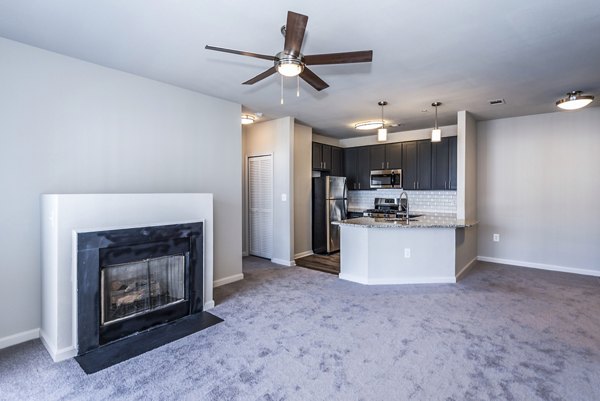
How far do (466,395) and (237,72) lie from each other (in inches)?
132

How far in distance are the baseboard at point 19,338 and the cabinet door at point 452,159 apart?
6104mm

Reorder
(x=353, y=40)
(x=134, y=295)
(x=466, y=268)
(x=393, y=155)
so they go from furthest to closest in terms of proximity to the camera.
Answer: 1. (x=393, y=155)
2. (x=466, y=268)
3. (x=134, y=295)
4. (x=353, y=40)

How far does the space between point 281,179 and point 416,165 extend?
2771 millimetres

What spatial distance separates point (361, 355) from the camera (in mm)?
2377

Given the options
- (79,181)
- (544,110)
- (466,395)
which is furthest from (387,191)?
(79,181)

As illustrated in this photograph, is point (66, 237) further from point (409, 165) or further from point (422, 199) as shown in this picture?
point (422, 199)

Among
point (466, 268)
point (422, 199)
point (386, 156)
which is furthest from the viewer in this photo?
point (386, 156)

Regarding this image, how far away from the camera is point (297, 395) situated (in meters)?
1.92

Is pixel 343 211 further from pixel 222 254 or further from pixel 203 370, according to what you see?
pixel 203 370

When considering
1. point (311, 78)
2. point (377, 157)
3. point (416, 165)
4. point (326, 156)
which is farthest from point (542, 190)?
point (311, 78)

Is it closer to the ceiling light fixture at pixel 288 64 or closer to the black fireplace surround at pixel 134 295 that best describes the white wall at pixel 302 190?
the black fireplace surround at pixel 134 295

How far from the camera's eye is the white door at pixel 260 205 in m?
5.52

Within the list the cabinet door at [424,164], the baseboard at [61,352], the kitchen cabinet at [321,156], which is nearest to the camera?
the baseboard at [61,352]

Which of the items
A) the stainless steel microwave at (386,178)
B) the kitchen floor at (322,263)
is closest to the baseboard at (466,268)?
the kitchen floor at (322,263)
